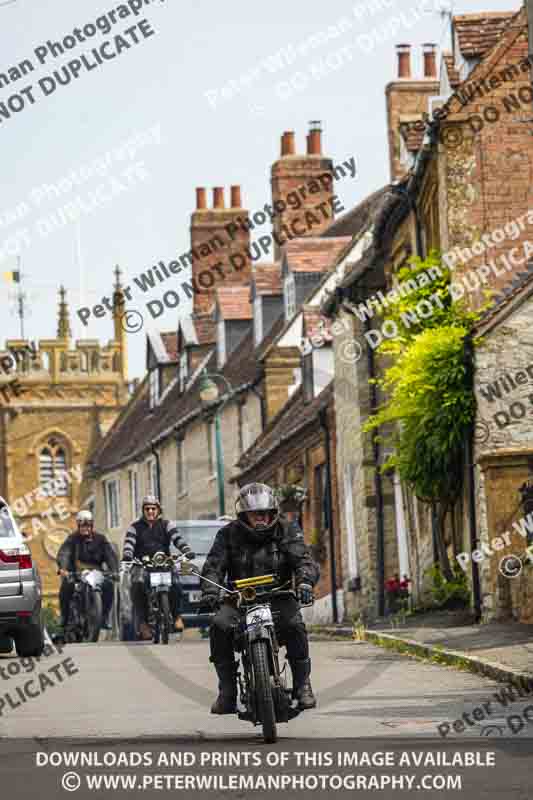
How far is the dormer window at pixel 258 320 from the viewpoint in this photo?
47.4m

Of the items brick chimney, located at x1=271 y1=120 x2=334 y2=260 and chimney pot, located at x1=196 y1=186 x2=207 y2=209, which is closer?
brick chimney, located at x1=271 y1=120 x2=334 y2=260

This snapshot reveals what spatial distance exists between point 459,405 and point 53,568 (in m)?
78.9

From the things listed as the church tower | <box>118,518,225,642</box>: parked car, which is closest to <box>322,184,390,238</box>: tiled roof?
<box>118,518,225,642</box>: parked car

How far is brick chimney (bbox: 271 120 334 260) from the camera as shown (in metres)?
46.6

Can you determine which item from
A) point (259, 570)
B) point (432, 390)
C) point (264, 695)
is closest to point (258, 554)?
point (259, 570)

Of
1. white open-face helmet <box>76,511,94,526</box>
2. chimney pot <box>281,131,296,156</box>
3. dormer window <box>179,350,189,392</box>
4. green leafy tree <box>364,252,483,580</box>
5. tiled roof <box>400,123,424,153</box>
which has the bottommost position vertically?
white open-face helmet <box>76,511,94,526</box>

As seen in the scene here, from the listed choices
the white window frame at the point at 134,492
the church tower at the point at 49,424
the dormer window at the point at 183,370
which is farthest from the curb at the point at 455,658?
the church tower at the point at 49,424

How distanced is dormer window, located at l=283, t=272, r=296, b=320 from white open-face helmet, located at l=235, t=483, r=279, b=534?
3115 cm

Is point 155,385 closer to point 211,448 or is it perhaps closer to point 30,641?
point 211,448

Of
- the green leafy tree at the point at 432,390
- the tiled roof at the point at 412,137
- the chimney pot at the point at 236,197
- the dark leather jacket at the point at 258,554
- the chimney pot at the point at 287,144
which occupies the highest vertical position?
the chimney pot at the point at 236,197

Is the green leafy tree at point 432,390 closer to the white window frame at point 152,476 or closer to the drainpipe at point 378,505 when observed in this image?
the drainpipe at point 378,505

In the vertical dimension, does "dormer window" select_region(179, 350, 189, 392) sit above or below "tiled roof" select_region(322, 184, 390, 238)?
below

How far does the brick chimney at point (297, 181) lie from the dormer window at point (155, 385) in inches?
586

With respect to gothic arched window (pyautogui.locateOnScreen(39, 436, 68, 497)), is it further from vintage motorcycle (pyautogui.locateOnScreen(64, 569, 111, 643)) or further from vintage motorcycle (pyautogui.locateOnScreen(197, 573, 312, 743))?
vintage motorcycle (pyautogui.locateOnScreen(197, 573, 312, 743))
